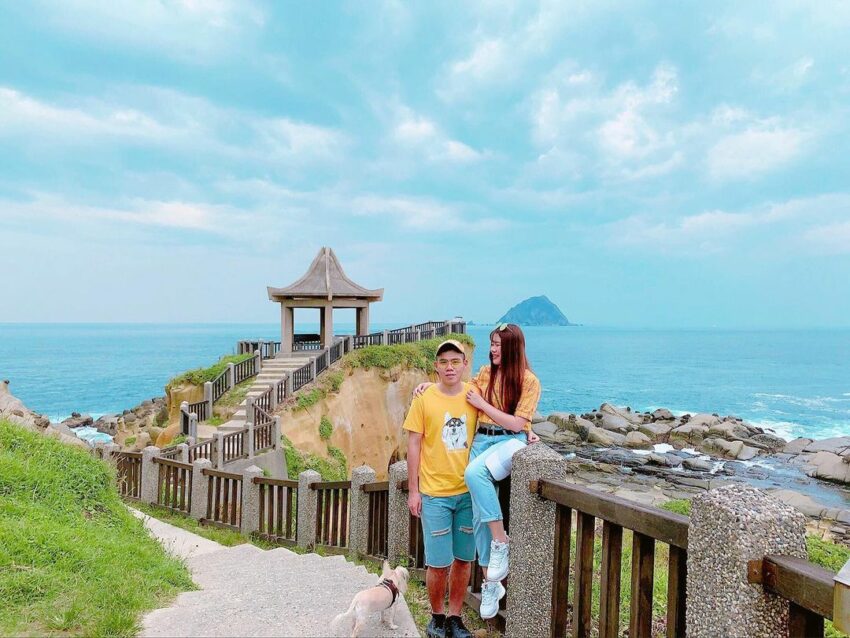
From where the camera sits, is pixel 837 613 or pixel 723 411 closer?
pixel 837 613

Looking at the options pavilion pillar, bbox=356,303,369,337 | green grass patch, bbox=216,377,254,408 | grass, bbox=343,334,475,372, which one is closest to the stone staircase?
green grass patch, bbox=216,377,254,408

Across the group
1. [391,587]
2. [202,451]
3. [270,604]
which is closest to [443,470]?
[391,587]

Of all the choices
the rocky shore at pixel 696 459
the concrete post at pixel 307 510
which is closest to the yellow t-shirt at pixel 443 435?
the concrete post at pixel 307 510

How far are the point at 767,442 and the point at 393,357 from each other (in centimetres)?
2685

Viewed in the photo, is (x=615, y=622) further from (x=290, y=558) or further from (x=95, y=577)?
(x=290, y=558)

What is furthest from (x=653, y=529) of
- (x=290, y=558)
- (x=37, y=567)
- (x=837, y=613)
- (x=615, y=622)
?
(x=290, y=558)

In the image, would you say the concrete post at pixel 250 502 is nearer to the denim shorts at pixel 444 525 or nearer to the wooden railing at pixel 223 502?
the wooden railing at pixel 223 502

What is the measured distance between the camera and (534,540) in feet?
12.5

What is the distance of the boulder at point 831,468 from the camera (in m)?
27.0

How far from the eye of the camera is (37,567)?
443cm

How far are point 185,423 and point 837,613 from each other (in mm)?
18103

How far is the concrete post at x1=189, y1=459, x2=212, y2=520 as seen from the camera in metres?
11.5

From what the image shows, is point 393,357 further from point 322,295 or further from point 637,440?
point 637,440

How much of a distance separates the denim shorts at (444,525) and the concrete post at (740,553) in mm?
1989
